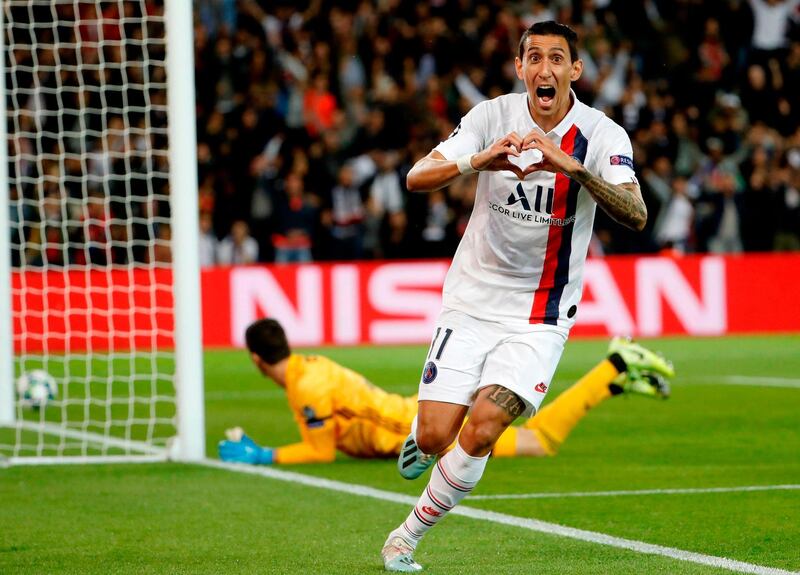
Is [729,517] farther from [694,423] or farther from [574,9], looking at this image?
[574,9]

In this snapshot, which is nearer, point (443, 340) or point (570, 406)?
point (443, 340)

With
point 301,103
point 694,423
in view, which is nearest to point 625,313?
point 301,103

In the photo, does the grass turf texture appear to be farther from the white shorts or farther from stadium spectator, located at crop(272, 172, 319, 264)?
stadium spectator, located at crop(272, 172, 319, 264)

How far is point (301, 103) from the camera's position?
67.4 ft

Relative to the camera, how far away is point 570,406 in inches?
346

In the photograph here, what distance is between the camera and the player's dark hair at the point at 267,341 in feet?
28.7

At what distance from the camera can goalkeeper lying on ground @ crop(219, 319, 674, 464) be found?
28.7ft

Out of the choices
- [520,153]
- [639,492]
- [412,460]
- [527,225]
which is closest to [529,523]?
[412,460]

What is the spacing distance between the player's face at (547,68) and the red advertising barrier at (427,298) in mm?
12366

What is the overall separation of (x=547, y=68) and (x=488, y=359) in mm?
1135

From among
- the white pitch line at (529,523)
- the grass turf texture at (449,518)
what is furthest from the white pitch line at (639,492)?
the white pitch line at (529,523)

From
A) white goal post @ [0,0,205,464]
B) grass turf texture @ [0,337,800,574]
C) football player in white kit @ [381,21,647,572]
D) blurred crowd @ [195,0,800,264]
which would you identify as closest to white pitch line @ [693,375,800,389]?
grass turf texture @ [0,337,800,574]

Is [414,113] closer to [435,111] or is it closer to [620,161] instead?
[435,111]

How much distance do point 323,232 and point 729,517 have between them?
1264cm
